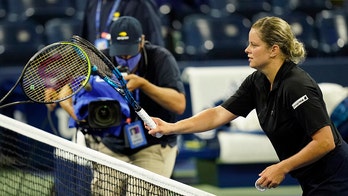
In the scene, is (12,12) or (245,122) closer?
(245,122)

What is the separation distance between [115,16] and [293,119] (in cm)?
244

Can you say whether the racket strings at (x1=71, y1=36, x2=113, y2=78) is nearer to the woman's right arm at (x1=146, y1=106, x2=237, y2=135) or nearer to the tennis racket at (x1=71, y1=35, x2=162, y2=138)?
the tennis racket at (x1=71, y1=35, x2=162, y2=138)

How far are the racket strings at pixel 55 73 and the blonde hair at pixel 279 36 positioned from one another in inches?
39.6

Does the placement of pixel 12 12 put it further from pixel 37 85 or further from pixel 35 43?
pixel 37 85

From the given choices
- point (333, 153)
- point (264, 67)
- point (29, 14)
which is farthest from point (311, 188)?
point (29, 14)

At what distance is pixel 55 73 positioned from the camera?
17.7 ft

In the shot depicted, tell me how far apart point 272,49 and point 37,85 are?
140cm

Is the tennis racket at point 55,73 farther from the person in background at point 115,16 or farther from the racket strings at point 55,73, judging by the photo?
the person in background at point 115,16

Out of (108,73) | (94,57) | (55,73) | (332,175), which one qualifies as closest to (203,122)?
(108,73)

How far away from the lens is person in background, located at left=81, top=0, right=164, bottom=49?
6.59 m

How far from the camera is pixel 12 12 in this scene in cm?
1036

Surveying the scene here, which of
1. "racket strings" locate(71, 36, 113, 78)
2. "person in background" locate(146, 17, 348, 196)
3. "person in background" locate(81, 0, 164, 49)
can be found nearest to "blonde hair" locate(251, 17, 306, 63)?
"person in background" locate(146, 17, 348, 196)

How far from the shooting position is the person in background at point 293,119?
4258 mm

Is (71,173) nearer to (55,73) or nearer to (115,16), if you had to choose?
(55,73)
